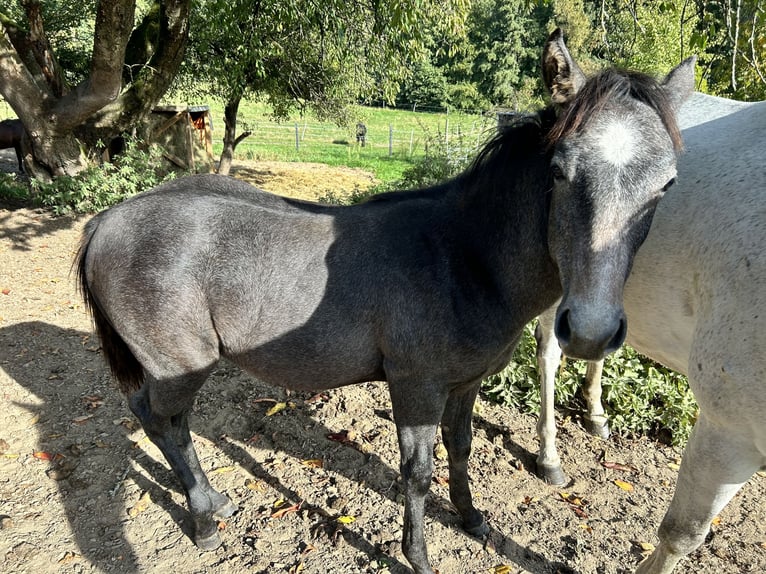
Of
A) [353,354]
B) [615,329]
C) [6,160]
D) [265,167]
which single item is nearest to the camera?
[615,329]

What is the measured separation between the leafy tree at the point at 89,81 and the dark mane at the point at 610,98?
240 inches

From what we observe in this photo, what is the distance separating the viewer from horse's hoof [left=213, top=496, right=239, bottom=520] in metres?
2.92

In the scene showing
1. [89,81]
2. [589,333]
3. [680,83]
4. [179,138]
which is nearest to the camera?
[589,333]

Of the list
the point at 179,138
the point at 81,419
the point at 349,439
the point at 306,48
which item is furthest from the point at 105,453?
the point at 179,138

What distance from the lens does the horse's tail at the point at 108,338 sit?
2525 millimetres

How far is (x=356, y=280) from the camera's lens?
2.21 m

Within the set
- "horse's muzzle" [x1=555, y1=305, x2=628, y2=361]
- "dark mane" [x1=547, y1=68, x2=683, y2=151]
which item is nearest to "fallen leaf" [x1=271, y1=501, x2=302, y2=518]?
"horse's muzzle" [x1=555, y1=305, x2=628, y2=361]

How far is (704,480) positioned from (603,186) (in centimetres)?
133

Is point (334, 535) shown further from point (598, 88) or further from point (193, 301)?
point (598, 88)

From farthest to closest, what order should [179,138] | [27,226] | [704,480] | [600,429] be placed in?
1. [179,138]
2. [27,226]
3. [600,429]
4. [704,480]

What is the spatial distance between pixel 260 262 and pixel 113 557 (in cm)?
184

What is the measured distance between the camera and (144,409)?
2697mm

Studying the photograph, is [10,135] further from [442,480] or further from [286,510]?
[442,480]

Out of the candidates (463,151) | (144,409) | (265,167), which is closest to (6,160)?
(265,167)
